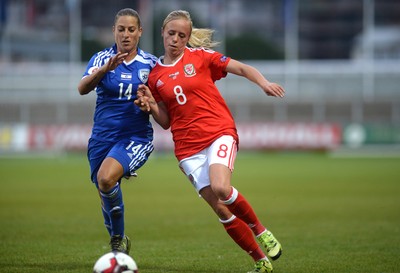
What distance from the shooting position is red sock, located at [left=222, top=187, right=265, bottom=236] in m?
7.88

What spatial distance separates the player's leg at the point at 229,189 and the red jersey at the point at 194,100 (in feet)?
0.46

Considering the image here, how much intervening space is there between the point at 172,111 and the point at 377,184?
13293mm

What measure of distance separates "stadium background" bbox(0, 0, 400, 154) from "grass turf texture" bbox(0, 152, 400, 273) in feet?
32.3

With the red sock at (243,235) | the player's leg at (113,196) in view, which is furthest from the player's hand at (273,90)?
the player's leg at (113,196)

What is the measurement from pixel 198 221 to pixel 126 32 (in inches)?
223

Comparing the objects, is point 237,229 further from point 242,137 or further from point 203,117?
point 242,137

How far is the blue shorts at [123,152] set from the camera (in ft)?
27.8

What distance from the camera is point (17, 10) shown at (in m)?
57.8

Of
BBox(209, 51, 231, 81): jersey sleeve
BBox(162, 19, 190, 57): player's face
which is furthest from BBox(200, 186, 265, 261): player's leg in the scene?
BBox(162, 19, 190, 57): player's face

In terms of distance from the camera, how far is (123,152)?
851 cm

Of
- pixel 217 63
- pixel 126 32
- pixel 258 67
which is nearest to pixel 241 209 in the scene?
pixel 217 63

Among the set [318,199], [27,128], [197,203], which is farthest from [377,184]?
[27,128]

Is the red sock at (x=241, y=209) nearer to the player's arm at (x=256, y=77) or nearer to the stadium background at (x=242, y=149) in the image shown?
the stadium background at (x=242, y=149)

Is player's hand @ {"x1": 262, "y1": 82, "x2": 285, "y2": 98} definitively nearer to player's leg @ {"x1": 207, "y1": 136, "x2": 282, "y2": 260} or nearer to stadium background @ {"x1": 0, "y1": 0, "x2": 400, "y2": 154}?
player's leg @ {"x1": 207, "y1": 136, "x2": 282, "y2": 260}
